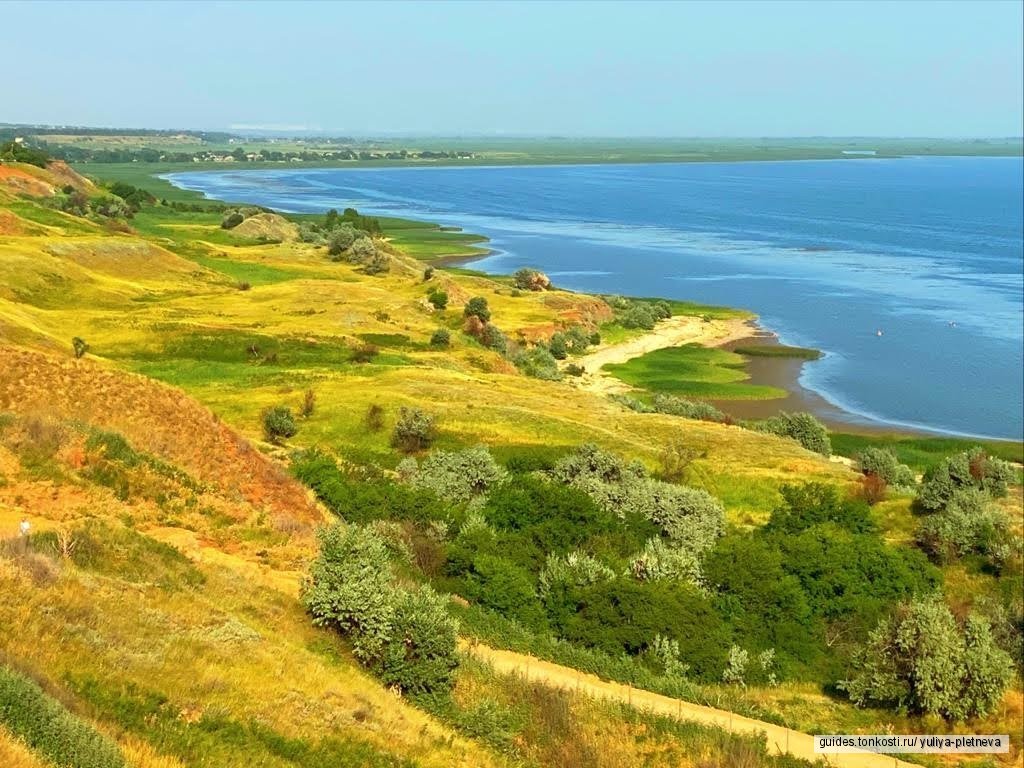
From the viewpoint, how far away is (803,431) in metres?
51.1

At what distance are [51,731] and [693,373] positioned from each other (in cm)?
6514

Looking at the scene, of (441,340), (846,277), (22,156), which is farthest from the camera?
(22,156)

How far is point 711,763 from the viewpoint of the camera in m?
14.4

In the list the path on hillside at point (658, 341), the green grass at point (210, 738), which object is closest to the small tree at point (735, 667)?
the green grass at point (210, 738)

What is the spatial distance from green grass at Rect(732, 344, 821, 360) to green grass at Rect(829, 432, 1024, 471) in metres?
21.1

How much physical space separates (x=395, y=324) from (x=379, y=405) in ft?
77.1

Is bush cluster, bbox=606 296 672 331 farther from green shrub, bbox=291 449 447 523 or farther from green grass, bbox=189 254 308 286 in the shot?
green shrub, bbox=291 449 447 523

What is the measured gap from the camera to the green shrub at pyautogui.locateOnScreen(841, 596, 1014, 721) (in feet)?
66.6

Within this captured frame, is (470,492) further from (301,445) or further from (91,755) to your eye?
(91,755)

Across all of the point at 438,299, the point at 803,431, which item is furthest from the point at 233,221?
the point at 803,431

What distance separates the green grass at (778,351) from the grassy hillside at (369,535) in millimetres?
24546

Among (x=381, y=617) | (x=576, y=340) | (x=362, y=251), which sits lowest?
(x=576, y=340)

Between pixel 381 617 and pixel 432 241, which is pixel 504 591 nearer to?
pixel 381 617

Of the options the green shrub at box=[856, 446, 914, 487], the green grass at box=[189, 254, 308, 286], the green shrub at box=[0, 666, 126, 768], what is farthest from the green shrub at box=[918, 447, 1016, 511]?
the green grass at box=[189, 254, 308, 286]
